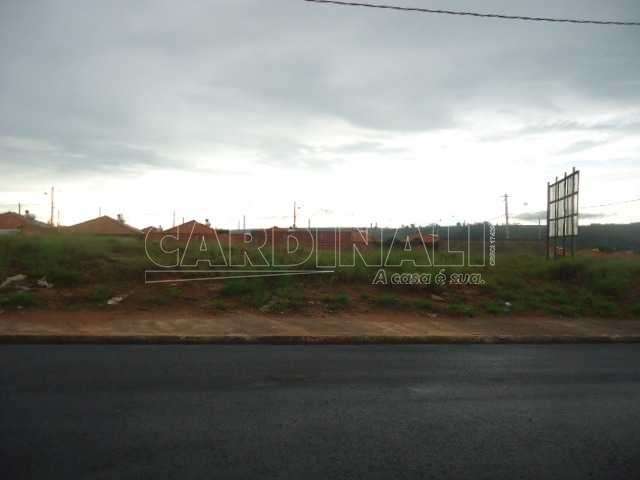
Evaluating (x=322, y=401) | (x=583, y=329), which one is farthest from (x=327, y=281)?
(x=322, y=401)

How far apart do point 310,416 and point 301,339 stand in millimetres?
3969

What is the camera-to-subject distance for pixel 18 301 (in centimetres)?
1030

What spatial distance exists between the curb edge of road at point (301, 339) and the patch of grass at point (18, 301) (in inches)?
110

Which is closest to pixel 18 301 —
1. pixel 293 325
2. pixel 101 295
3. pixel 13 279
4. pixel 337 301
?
pixel 101 295

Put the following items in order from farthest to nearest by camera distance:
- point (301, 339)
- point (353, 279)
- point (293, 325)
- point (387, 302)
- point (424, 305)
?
1. point (353, 279)
2. point (387, 302)
3. point (424, 305)
4. point (293, 325)
5. point (301, 339)

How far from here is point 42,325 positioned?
8.77 meters

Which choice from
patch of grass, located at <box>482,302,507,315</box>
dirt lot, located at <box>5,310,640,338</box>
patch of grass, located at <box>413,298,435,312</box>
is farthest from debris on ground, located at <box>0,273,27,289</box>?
patch of grass, located at <box>482,302,507,315</box>

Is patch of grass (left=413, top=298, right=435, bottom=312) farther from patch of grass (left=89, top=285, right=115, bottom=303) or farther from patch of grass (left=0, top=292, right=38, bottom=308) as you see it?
patch of grass (left=0, top=292, right=38, bottom=308)

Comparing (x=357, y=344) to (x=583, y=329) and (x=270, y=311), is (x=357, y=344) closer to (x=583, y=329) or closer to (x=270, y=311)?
(x=270, y=311)

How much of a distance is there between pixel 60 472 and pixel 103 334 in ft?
17.2

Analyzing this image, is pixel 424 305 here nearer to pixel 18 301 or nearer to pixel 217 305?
pixel 217 305

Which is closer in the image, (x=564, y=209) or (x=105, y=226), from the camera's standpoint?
(x=564, y=209)

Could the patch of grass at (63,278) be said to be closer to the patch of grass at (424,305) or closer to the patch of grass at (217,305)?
the patch of grass at (217,305)

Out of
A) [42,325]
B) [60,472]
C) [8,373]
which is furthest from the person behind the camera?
[42,325]
